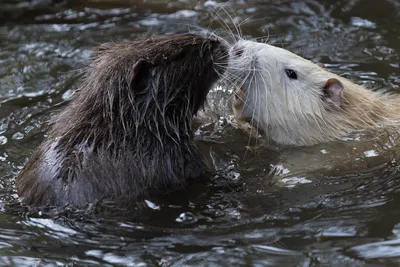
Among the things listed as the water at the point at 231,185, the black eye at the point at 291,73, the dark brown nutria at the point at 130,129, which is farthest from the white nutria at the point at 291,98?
the dark brown nutria at the point at 130,129

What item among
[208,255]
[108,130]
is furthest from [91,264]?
[108,130]

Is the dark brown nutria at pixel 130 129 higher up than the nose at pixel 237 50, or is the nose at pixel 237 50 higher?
the nose at pixel 237 50

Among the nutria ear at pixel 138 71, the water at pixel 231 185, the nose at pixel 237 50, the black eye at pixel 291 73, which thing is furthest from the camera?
the black eye at pixel 291 73

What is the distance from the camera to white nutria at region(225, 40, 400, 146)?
16.9 ft

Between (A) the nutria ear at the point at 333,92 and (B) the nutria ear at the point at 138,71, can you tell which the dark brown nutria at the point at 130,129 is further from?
(A) the nutria ear at the point at 333,92

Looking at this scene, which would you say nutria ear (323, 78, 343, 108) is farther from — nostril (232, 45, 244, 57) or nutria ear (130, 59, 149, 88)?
nutria ear (130, 59, 149, 88)

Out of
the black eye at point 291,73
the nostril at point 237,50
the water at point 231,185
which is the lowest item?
the water at point 231,185

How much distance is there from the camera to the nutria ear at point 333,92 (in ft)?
17.5

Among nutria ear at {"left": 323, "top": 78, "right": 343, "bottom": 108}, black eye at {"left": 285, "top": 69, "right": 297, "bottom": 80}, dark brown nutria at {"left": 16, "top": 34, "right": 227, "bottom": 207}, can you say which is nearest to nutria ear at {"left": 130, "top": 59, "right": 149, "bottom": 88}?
dark brown nutria at {"left": 16, "top": 34, "right": 227, "bottom": 207}

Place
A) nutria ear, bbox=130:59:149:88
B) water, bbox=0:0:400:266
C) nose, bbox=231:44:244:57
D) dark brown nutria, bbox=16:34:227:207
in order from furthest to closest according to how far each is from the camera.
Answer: nose, bbox=231:44:244:57 → nutria ear, bbox=130:59:149:88 → dark brown nutria, bbox=16:34:227:207 → water, bbox=0:0:400:266

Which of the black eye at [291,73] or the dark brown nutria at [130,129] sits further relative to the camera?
the black eye at [291,73]

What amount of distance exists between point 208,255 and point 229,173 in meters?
1.20

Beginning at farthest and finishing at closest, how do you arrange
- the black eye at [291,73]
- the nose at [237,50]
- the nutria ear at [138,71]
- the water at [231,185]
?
the black eye at [291,73], the nose at [237,50], the nutria ear at [138,71], the water at [231,185]

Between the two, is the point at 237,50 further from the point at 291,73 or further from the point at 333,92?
the point at 333,92
